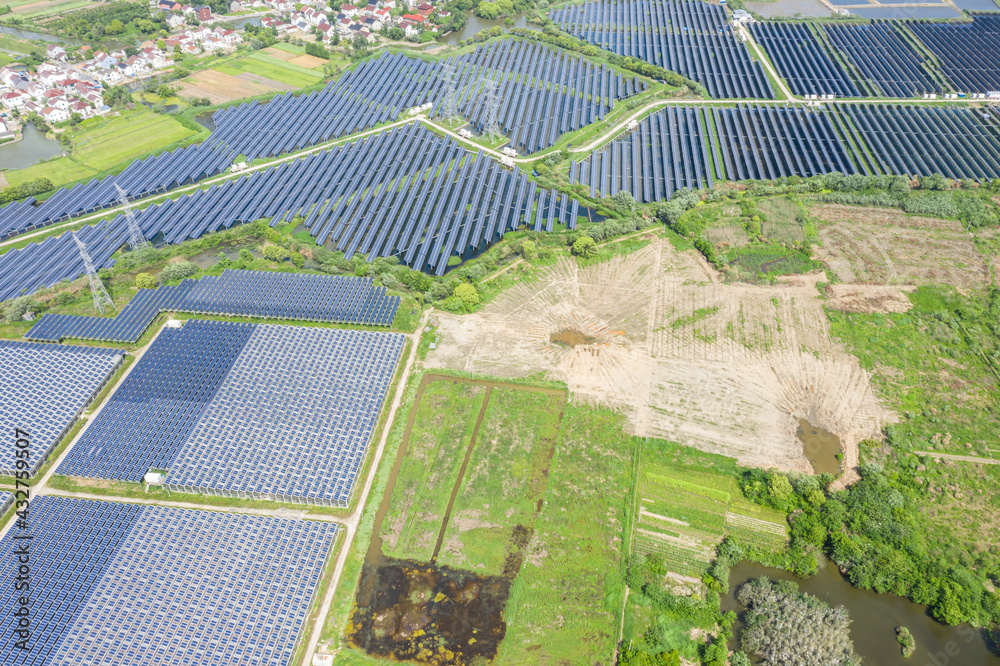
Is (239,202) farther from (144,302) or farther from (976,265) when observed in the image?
(976,265)

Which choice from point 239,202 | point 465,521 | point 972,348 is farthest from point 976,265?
point 239,202

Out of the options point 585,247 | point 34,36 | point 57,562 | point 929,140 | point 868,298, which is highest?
point 34,36

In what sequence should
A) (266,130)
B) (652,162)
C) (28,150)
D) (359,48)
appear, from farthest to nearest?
1. (359,48)
2. (266,130)
3. (28,150)
4. (652,162)

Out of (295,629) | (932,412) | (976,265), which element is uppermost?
(976,265)

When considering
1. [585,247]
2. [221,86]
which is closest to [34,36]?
[221,86]

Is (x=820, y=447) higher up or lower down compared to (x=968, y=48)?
lower down

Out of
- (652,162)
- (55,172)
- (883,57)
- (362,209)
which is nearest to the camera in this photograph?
(362,209)

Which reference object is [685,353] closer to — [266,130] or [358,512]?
[358,512]
